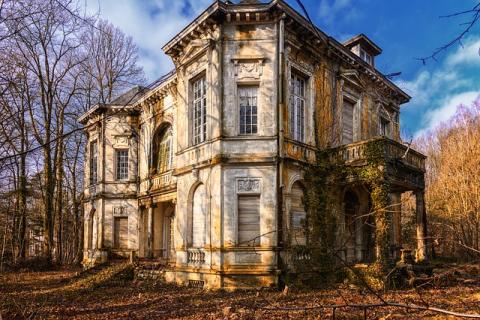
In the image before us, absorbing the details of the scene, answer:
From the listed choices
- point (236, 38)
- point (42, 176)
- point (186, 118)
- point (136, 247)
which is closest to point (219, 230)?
point (186, 118)

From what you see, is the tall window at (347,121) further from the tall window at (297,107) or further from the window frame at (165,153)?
the window frame at (165,153)

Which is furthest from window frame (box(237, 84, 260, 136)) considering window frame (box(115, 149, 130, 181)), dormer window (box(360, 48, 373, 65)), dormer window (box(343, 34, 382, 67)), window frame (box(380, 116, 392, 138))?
window frame (box(115, 149, 130, 181))

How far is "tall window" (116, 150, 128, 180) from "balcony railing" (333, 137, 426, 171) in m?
13.3

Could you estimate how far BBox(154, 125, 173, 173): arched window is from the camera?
2142 cm

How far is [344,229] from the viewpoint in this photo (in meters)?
17.3

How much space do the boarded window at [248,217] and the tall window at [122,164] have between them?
11648 millimetres

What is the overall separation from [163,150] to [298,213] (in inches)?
373

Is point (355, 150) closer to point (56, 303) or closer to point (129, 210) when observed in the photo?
point (56, 303)

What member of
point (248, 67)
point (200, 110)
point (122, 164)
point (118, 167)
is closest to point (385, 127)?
point (248, 67)

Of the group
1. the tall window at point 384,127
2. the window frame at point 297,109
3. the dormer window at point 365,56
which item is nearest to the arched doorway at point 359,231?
the window frame at point 297,109

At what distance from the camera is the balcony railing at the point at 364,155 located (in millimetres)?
14273

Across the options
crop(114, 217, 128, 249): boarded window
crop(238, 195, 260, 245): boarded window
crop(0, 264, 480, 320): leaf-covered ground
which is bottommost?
crop(0, 264, 480, 320): leaf-covered ground

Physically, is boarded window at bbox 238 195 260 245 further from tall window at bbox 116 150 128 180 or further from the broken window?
tall window at bbox 116 150 128 180

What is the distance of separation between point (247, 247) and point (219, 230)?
3.85 feet
